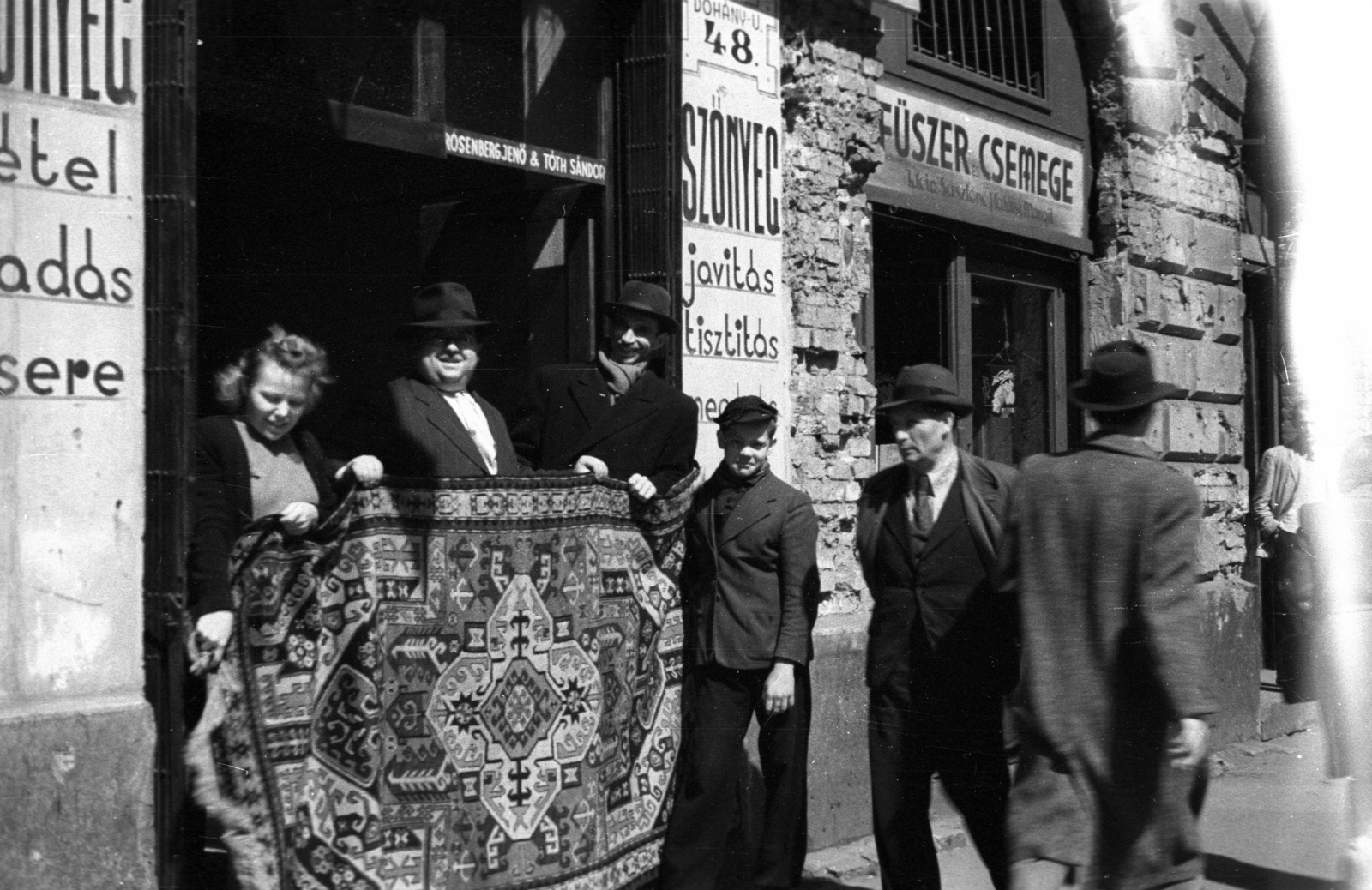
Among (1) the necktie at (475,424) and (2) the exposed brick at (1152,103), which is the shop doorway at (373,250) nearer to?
(1) the necktie at (475,424)

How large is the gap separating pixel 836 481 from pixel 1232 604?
13.2ft

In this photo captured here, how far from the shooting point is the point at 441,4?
6965mm

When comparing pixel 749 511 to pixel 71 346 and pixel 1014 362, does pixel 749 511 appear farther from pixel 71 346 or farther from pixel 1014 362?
pixel 1014 362

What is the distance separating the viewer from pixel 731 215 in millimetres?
7309

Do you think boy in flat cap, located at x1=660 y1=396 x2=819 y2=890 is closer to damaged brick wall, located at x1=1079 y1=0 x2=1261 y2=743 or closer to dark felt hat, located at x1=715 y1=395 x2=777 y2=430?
dark felt hat, located at x1=715 y1=395 x2=777 y2=430

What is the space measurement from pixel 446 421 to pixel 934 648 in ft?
6.09

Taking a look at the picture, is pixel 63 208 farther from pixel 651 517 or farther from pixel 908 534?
pixel 908 534

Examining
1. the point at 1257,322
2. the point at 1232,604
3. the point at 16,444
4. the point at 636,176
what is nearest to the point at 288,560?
the point at 16,444

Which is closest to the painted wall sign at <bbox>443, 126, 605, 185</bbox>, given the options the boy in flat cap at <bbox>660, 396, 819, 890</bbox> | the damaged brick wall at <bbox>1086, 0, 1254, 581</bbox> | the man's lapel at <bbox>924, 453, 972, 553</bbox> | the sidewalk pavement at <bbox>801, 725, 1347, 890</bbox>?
the boy in flat cap at <bbox>660, 396, 819, 890</bbox>

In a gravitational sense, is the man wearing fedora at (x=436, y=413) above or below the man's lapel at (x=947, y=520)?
above

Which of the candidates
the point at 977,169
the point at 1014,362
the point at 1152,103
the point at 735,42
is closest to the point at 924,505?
the point at 735,42

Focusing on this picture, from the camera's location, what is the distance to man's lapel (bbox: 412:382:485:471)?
5.52 m

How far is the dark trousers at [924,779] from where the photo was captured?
5375 millimetres

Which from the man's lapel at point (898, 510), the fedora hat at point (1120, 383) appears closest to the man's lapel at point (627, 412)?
the man's lapel at point (898, 510)
